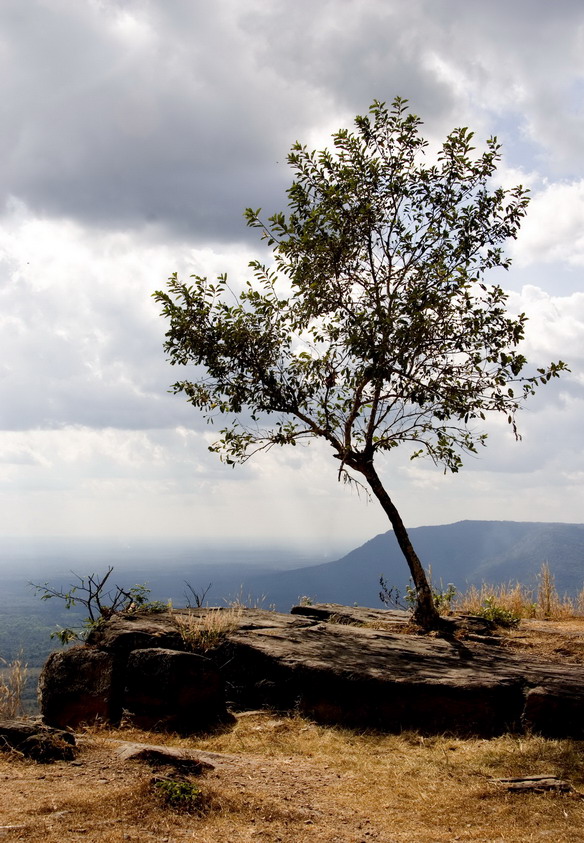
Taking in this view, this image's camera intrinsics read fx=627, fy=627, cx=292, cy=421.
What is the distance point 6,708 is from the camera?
1443cm

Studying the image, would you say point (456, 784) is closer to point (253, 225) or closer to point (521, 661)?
point (521, 661)

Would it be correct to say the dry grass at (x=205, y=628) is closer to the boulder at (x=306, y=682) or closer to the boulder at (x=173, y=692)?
the boulder at (x=306, y=682)

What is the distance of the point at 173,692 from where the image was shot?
447 inches

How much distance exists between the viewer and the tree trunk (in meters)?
15.9

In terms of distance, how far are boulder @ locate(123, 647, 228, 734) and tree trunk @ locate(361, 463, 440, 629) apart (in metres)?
6.06

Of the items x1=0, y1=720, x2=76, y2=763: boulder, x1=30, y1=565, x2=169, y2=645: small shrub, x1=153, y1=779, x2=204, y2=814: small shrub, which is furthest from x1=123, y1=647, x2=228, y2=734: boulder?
x1=153, y1=779, x2=204, y2=814: small shrub

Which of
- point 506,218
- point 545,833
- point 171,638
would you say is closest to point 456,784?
point 545,833

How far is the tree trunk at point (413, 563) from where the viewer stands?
15.9 m

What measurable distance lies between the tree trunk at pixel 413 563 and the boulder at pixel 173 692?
19.9 ft

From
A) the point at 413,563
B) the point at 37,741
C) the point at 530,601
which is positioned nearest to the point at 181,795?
the point at 37,741

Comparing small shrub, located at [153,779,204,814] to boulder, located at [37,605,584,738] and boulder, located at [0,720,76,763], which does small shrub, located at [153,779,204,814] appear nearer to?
boulder, located at [0,720,76,763]

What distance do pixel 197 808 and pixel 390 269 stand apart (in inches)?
525

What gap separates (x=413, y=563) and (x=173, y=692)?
23.6 ft

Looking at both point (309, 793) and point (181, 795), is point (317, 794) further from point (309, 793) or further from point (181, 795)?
point (181, 795)
